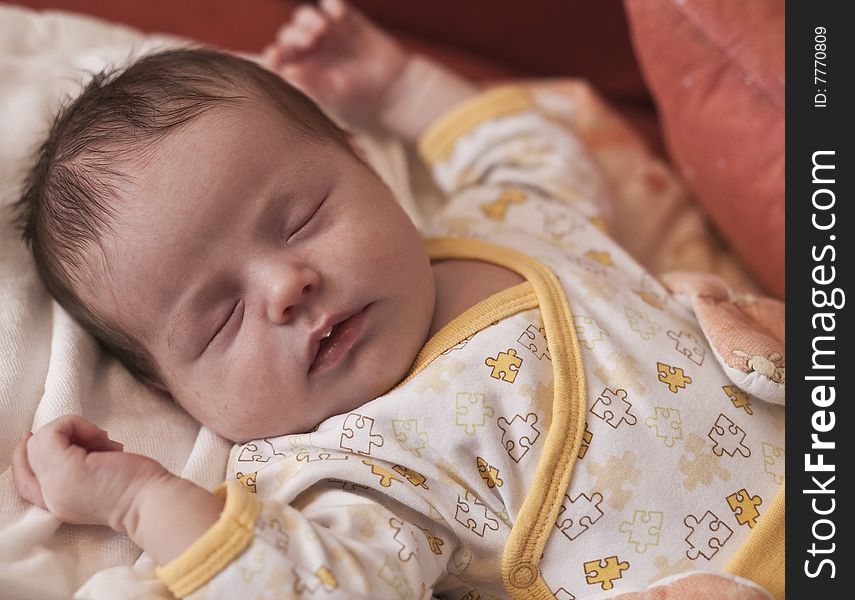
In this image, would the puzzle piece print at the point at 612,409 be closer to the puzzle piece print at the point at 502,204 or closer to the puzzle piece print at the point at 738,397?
the puzzle piece print at the point at 738,397

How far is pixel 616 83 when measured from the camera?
6.04 feet

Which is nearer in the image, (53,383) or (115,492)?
(115,492)

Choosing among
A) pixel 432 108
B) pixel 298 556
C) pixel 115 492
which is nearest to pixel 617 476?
pixel 298 556

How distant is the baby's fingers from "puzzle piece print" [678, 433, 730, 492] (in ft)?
2.29

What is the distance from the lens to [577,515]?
0.98 m

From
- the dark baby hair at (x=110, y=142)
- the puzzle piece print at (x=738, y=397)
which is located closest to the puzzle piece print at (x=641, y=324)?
the puzzle piece print at (x=738, y=397)

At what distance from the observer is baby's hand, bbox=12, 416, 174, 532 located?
896 mm

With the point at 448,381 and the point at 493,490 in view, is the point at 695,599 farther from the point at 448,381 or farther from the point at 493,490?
the point at 448,381

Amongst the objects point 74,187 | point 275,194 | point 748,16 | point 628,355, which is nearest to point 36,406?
point 74,187

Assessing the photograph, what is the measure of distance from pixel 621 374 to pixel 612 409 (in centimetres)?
5

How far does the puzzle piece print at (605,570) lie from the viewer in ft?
3.21

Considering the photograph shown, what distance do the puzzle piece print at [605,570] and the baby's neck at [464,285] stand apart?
33 cm

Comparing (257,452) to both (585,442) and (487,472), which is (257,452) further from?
(585,442)

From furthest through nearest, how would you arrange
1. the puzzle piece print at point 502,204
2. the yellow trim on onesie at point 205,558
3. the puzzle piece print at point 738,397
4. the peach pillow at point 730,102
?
the puzzle piece print at point 502,204 → the peach pillow at point 730,102 → the puzzle piece print at point 738,397 → the yellow trim on onesie at point 205,558
